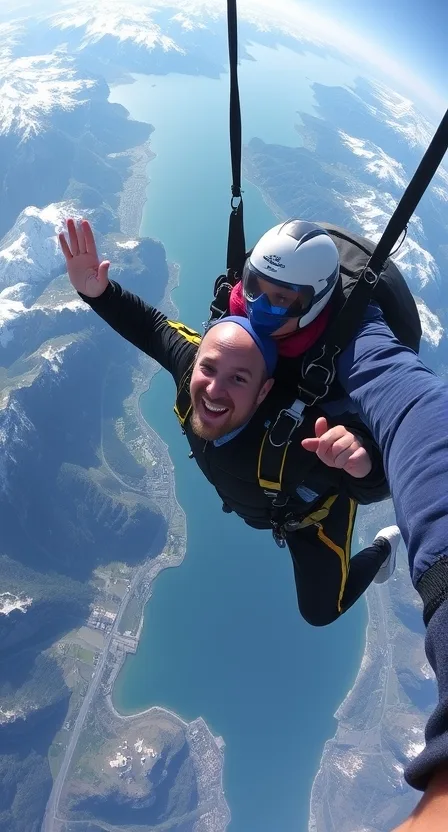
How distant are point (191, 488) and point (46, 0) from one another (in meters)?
250

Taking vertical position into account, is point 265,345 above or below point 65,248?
above

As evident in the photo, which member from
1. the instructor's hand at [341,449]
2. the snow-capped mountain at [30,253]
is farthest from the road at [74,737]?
the snow-capped mountain at [30,253]

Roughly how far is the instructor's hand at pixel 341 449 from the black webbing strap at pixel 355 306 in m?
0.47

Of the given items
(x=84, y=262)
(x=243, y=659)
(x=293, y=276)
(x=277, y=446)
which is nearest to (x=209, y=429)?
(x=277, y=446)

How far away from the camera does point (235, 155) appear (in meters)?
2.87

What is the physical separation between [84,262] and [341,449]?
244cm

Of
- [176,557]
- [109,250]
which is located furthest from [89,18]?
[176,557]

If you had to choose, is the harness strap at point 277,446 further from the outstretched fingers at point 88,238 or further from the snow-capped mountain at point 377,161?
the snow-capped mountain at point 377,161

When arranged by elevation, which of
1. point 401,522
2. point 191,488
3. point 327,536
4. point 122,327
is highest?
point 401,522

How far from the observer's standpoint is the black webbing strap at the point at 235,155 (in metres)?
2.65

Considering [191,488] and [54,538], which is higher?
[191,488]

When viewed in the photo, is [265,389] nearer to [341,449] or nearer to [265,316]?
[265,316]

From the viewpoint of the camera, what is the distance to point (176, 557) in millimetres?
44938

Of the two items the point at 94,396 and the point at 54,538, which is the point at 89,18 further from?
the point at 54,538
